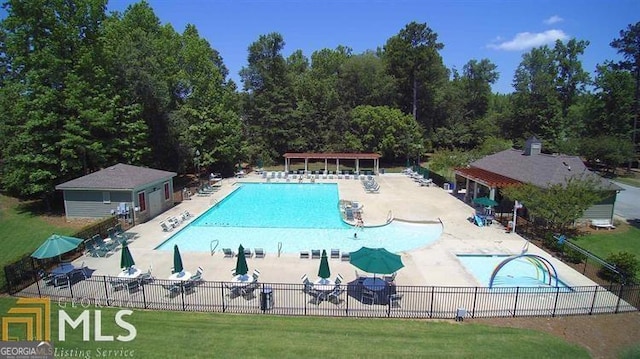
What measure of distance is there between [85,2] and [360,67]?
126 ft

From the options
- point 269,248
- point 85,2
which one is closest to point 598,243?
point 269,248

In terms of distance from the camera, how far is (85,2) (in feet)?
87.6

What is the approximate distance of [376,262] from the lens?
12.2m

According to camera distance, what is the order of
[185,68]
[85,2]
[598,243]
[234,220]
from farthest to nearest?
1. [185,68]
2. [85,2]
3. [234,220]
4. [598,243]

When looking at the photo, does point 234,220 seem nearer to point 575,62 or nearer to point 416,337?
point 416,337

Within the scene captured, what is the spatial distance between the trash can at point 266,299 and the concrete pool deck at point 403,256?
→ 76.4 inches

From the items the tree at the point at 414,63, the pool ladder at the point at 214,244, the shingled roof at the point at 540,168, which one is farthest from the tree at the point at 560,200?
the tree at the point at 414,63

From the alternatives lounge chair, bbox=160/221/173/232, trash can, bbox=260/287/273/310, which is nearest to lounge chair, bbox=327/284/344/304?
trash can, bbox=260/287/273/310

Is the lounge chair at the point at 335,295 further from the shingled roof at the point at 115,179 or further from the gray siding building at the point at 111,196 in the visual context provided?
the shingled roof at the point at 115,179

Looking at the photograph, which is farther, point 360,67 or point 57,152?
point 360,67

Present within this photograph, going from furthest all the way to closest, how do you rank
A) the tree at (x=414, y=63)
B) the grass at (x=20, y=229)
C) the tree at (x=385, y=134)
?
the tree at (x=414, y=63), the tree at (x=385, y=134), the grass at (x=20, y=229)

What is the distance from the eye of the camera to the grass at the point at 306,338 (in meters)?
9.40

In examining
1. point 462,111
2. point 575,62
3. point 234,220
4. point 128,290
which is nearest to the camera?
point 128,290

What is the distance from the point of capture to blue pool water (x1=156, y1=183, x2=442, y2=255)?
63.5 ft
